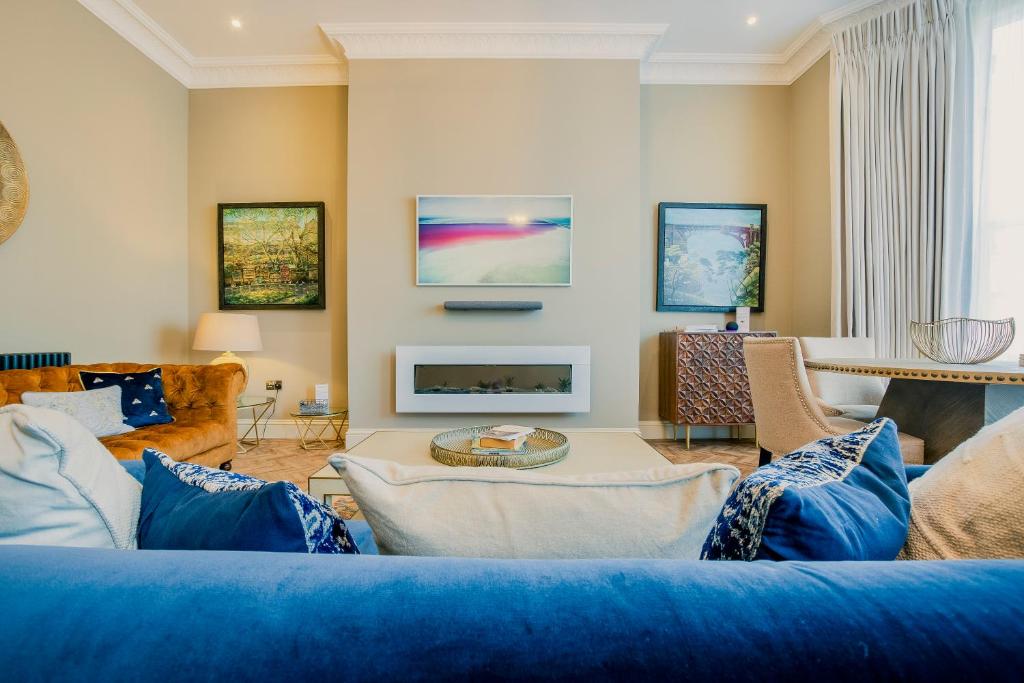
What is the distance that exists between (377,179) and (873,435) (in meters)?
3.69

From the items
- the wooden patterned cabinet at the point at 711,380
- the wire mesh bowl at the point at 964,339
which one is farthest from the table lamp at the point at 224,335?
the wire mesh bowl at the point at 964,339

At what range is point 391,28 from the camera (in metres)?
3.53

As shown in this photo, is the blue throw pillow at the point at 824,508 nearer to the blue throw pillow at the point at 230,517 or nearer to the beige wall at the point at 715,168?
the blue throw pillow at the point at 230,517

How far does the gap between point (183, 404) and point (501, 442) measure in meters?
2.24

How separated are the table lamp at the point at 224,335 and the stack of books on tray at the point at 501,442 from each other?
93.7 inches

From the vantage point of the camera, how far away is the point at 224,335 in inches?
137

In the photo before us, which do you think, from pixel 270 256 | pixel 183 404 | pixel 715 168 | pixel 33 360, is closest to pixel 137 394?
pixel 183 404

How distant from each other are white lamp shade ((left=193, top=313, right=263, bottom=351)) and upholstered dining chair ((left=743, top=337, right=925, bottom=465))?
3480mm

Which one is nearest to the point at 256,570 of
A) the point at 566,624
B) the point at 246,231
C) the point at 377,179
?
the point at 566,624

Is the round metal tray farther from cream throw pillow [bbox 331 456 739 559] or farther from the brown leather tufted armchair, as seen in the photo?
the brown leather tufted armchair

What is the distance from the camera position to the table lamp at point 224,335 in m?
3.46

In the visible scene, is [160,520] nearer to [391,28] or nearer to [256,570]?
[256,570]

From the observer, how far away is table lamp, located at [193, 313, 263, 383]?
3.46m

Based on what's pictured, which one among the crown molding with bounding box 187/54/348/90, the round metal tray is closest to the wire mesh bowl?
the round metal tray
